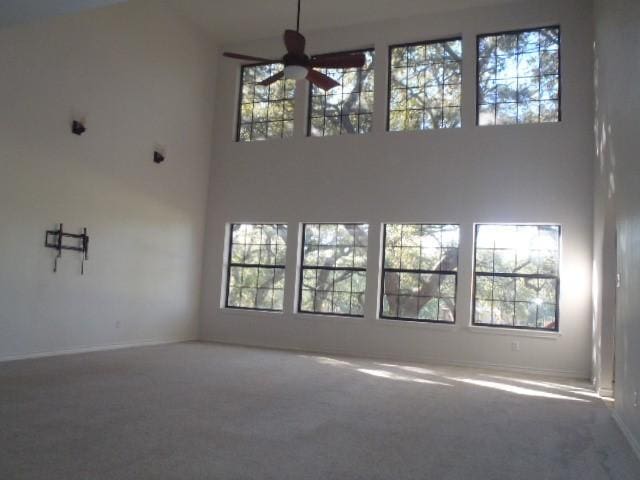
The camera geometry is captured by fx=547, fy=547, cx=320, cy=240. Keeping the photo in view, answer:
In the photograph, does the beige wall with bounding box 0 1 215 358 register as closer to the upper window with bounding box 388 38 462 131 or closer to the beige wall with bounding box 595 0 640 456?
the upper window with bounding box 388 38 462 131

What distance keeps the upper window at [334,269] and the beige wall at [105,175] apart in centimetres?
191

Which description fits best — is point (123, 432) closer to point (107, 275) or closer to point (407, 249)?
point (107, 275)

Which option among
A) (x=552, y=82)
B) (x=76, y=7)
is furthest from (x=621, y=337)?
(x=76, y=7)

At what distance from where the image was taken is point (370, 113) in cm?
848

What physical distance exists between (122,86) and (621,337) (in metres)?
6.73

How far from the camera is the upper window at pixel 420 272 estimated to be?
25.4 feet

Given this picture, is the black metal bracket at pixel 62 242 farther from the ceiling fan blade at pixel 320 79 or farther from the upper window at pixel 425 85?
the upper window at pixel 425 85

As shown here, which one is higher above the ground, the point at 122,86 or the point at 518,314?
the point at 122,86

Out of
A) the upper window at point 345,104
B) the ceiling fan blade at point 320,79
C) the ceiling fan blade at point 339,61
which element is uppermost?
the upper window at point 345,104

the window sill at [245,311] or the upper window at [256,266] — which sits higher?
the upper window at [256,266]

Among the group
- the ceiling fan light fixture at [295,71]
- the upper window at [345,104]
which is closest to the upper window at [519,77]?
the upper window at [345,104]

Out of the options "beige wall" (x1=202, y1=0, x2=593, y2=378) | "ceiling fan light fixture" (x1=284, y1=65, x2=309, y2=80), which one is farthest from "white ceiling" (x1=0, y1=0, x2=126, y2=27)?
"beige wall" (x1=202, y1=0, x2=593, y2=378)

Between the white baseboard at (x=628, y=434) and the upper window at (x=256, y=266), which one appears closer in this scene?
the white baseboard at (x=628, y=434)

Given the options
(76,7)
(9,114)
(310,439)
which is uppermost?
(76,7)
